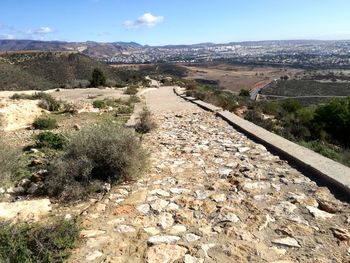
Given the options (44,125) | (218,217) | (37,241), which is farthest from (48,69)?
(37,241)

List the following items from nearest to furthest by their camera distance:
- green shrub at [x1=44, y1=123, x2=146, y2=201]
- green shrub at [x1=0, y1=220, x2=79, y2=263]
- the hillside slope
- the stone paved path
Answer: green shrub at [x1=0, y1=220, x2=79, y2=263] → the stone paved path → green shrub at [x1=44, y1=123, x2=146, y2=201] → the hillside slope

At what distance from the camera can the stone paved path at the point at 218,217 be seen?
3.22m

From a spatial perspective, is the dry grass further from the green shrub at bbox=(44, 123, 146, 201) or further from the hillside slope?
the green shrub at bbox=(44, 123, 146, 201)

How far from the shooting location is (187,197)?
4480mm

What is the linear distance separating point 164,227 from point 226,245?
66 centimetres

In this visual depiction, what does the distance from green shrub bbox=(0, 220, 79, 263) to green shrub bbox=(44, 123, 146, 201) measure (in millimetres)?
1147

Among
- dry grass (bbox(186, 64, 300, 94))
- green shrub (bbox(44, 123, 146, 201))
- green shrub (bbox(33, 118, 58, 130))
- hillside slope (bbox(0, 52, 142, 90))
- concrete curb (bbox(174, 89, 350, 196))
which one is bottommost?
dry grass (bbox(186, 64, 300, 94))

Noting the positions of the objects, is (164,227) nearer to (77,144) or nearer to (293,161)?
(77,144)

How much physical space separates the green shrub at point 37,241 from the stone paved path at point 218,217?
0.12m

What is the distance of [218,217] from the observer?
3.94 metres

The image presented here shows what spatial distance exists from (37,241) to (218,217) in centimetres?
173

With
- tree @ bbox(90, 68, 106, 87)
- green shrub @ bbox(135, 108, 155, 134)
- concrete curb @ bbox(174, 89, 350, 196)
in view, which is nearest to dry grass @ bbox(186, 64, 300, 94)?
tree @ bbox(90, 68, 106, 87)

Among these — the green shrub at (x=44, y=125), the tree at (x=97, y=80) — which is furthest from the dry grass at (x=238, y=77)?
the green shrub at (x=44, y=125)

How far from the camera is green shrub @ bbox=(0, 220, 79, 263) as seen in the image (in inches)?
114
